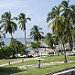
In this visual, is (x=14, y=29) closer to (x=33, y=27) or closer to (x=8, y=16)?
(x=8, y=16)

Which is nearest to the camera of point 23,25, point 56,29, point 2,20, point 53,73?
point 53,73

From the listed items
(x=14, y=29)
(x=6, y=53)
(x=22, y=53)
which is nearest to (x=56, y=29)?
(x=14, y=29)

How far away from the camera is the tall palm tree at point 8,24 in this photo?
44.5 metres

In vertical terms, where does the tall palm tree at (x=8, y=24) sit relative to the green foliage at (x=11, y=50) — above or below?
above

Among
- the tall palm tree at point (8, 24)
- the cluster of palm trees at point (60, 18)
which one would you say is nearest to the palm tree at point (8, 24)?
the tall palm tree at point (8, 24)

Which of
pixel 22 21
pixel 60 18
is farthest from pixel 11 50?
pixel 60 18

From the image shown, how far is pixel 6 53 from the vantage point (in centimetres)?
5016

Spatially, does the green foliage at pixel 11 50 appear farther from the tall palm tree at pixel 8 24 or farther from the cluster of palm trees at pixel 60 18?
the cluster of palm trees at pixel 60 18

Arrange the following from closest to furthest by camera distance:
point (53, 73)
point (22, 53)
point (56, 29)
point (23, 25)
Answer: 1. point (53, 73)
2. point (56, 29)
3. point (23, 25)
4. point (22, 53)

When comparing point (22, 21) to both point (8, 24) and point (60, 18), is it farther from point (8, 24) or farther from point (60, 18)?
point (60, 18)

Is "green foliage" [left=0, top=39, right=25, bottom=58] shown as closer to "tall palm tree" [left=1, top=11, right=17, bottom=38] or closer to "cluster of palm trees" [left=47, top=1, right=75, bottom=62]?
"tall palm tree" [left=1, top=11, right=17, bottom=38]

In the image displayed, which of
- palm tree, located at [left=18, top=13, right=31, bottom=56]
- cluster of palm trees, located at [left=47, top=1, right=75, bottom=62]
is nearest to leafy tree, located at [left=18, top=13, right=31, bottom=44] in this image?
palm tree, located at [left=18, top=13, right=31, bottom=56]

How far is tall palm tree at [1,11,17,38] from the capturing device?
4453 cm

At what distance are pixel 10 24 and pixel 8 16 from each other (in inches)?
96.3
